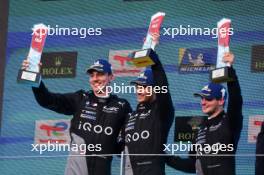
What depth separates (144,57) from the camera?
12.9ft

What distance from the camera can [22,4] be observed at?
15.7 ft

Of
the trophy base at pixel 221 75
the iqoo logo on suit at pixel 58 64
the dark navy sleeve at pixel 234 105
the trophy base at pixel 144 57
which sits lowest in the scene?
the dark navy sleeve at pixel 234 105

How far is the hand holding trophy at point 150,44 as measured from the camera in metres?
3.94

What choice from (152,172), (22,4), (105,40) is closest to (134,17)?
(105,40)

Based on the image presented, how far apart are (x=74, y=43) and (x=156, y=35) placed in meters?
0.60

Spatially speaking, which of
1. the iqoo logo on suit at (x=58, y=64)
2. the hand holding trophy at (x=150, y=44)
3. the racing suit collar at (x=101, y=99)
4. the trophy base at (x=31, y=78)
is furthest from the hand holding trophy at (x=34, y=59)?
the hand holding trophy at (x=150, y=44)

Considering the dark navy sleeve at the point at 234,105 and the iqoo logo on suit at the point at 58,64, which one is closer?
the dark navy sleeve at the point at 234,105

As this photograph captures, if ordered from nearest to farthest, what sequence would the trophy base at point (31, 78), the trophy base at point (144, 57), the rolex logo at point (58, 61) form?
1. the trophy base at point (144, 57)
2. the trophy base at point (31, 78)
3. the rolex logo at point (58, 61)

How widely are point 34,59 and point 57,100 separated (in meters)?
0.23

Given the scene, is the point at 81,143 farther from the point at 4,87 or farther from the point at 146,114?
the point at 4,87

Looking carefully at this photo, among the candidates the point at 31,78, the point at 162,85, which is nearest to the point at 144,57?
the point at 162,85

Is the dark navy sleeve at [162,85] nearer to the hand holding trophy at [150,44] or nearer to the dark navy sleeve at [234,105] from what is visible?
the hand holding trophy at [150,44]

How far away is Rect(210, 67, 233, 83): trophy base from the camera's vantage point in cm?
379

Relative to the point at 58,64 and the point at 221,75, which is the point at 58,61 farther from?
the point at 221,75
